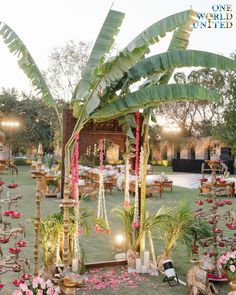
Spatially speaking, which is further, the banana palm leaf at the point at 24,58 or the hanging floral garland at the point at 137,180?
the hanging floral garland at the point at 137,180

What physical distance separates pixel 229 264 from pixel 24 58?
14.4 feet

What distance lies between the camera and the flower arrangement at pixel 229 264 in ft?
18.0

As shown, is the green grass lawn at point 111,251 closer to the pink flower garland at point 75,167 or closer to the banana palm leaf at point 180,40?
the pink flower garland at point 75,167

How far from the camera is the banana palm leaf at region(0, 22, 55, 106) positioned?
512 cm

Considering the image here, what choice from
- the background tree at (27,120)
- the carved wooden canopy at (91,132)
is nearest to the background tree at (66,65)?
the background tree at (27,120)

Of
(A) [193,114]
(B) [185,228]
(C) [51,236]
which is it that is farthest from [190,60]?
(A) [193,114]

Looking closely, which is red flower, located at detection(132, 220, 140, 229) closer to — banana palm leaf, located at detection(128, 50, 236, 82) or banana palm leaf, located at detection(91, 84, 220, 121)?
banana palm leaf, located at detection(91, 84, 220, 121)

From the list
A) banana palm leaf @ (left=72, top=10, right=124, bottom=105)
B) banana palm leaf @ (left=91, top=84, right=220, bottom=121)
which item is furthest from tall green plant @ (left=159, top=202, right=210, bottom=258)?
banana palm leaf @ (left=72, top=10, right=124, bottom=105)

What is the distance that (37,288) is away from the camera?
4047 millimetres

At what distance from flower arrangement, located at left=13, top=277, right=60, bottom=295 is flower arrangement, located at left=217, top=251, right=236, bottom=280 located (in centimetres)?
279

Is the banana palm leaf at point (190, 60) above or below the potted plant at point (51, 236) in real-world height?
Answer: above

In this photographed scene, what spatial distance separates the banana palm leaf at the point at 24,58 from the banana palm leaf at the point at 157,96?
0.98m

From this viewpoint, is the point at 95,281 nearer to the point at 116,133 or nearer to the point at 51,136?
the point at 116,133

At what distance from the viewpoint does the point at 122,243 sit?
7504 millimetres
